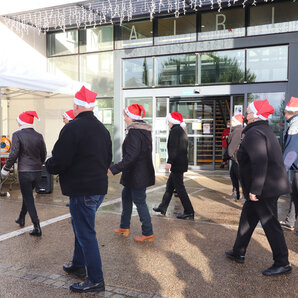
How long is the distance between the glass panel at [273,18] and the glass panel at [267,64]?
1.94 feet

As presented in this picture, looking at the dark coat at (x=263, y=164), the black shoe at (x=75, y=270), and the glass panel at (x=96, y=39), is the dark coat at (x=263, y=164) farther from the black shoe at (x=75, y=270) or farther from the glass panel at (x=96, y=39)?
the glass panel at (x=96, y=39)

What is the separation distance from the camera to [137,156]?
4688mm

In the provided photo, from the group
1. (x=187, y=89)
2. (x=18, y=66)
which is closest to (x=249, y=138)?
(x=18, y=66)

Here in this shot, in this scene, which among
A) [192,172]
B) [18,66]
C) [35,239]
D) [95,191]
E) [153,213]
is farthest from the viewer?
[192,172]

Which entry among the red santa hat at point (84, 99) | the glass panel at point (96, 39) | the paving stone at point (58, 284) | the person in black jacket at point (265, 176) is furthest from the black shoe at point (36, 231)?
the glass panel at point (96, 39)

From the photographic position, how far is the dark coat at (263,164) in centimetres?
371

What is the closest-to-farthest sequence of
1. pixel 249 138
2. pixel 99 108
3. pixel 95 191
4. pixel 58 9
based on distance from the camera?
pixel 95 191, pixel 249 138, pixel 58 9, pixel 99 108

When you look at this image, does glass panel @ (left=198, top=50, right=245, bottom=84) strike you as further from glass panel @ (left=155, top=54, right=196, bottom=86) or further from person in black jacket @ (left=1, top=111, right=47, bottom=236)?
person in black jacket @ (left=1, top=111, right=47, bottom=236)

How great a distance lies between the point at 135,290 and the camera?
3.44 m

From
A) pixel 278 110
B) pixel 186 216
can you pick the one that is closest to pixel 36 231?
pixel 186 216

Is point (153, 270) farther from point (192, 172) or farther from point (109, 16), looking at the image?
point (109, 16)

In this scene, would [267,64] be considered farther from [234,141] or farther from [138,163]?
[138,163]

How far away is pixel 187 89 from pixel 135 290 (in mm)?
9826

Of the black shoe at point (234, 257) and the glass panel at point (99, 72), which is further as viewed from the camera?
the glass panel at point (99, 72)
